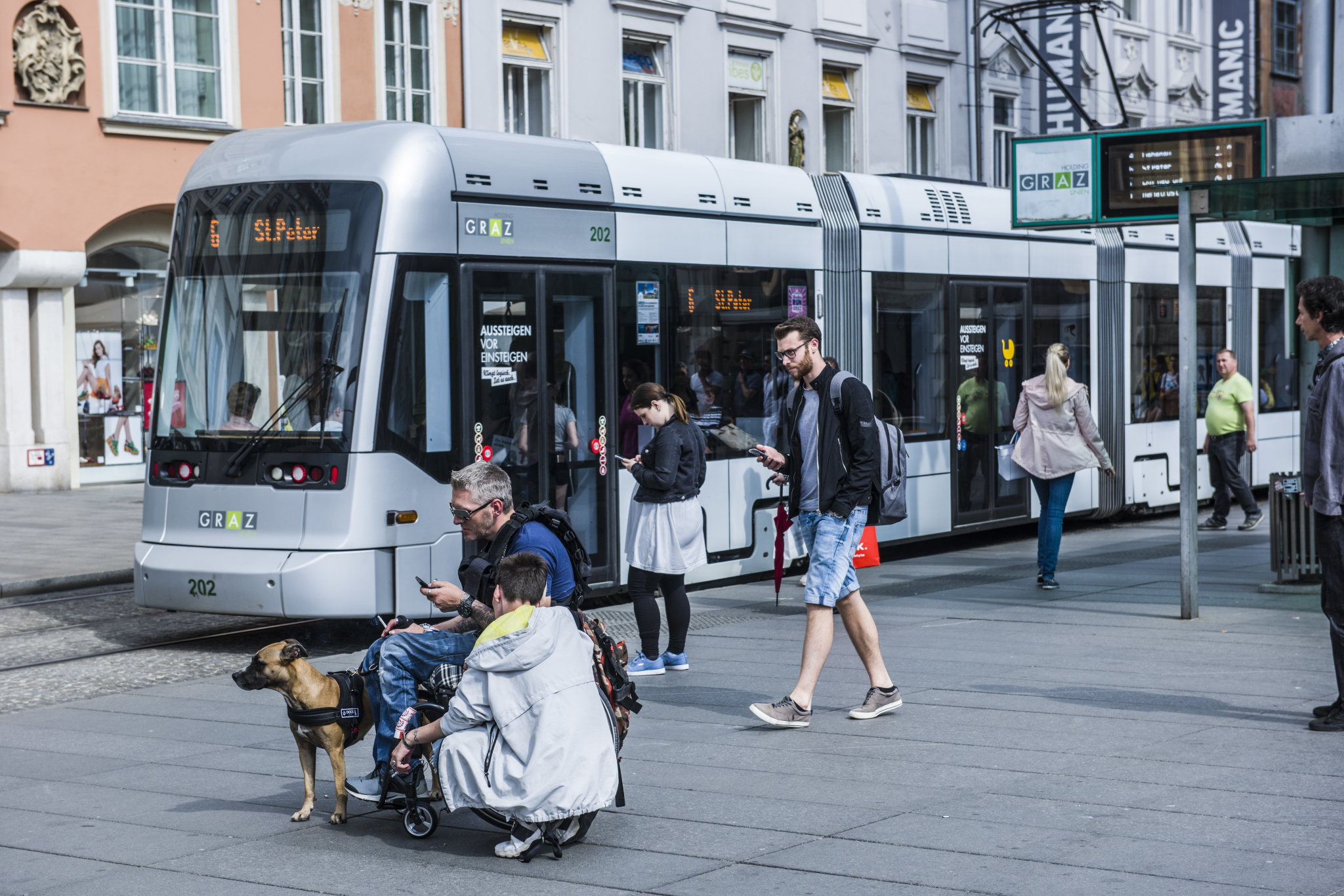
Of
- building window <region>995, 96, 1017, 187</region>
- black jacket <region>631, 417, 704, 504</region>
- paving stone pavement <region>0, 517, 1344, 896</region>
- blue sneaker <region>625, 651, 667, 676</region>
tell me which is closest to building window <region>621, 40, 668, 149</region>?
building window <region>995, 96, 1017, 187</region>

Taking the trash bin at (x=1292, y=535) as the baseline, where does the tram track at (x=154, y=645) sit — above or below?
below

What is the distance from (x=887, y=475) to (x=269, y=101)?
51.8 ft

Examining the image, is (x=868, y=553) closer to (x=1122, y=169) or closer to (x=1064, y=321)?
(x=1122, y=169)

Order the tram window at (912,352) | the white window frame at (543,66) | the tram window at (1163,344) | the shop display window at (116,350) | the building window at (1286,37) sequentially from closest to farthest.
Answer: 1. the tram window at (912,352)
2. the tram window at (1163,344)
3. the shop display window at (116,350)
4. the white window frame at (543,66)
5. the building window at (1286,37)

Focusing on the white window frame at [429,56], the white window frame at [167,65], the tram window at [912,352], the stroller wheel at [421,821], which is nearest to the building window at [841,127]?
the white window frame at [429,56]

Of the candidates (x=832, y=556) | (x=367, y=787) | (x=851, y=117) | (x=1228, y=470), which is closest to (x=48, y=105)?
(x=851, y=117)

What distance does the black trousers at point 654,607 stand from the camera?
8883mm

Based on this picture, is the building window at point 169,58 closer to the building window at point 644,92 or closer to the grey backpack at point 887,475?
the building window at point 644,92

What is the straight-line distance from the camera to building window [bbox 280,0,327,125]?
72.9ft

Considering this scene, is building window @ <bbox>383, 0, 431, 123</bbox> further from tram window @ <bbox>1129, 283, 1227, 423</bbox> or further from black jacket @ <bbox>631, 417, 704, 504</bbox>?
black jacket @ <bbox>631, 417, 704, 504</bbox>

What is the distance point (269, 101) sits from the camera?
21984 millimetres

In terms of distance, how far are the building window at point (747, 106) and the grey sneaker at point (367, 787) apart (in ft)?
71.5

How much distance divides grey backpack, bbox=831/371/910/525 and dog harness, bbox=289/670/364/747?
257 cm

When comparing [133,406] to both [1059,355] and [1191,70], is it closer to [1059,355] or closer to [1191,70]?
[1059,355]
